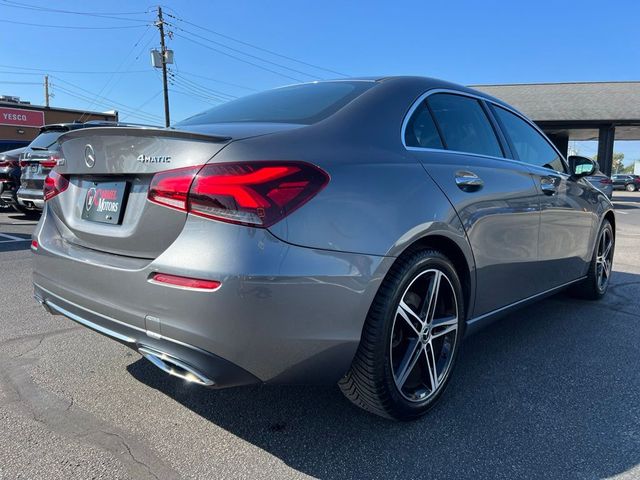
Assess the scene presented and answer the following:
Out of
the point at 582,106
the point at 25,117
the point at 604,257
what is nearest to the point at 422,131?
the point at 604,257

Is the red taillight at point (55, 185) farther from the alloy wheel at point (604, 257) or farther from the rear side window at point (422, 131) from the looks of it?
the alloy wheel at point (604, 257)

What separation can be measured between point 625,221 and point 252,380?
14.6m

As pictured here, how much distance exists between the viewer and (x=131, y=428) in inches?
88.0

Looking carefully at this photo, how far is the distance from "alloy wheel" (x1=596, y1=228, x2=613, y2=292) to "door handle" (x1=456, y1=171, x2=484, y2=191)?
2.40 m

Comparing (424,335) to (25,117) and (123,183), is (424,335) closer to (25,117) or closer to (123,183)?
(123,183)

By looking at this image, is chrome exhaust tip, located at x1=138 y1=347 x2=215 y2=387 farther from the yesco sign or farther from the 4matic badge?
the yesco sign

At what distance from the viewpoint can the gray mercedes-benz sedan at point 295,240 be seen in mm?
1744

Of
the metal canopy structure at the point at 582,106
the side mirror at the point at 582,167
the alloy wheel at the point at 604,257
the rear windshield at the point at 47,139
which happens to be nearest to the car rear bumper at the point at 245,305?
the side mirror at the point at 582,167

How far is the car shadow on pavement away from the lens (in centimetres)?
203

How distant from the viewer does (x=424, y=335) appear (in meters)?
2.35

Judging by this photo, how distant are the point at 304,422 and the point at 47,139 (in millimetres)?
8074

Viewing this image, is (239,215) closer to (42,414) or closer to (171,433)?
(171,433)

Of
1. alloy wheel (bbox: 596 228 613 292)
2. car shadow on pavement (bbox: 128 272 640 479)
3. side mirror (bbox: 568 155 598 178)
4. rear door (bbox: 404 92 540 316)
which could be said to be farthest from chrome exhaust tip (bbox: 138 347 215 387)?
alloy wheel (bbox: 596 228 613 292)

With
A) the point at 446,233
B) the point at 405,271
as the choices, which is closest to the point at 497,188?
the point at 446,233
